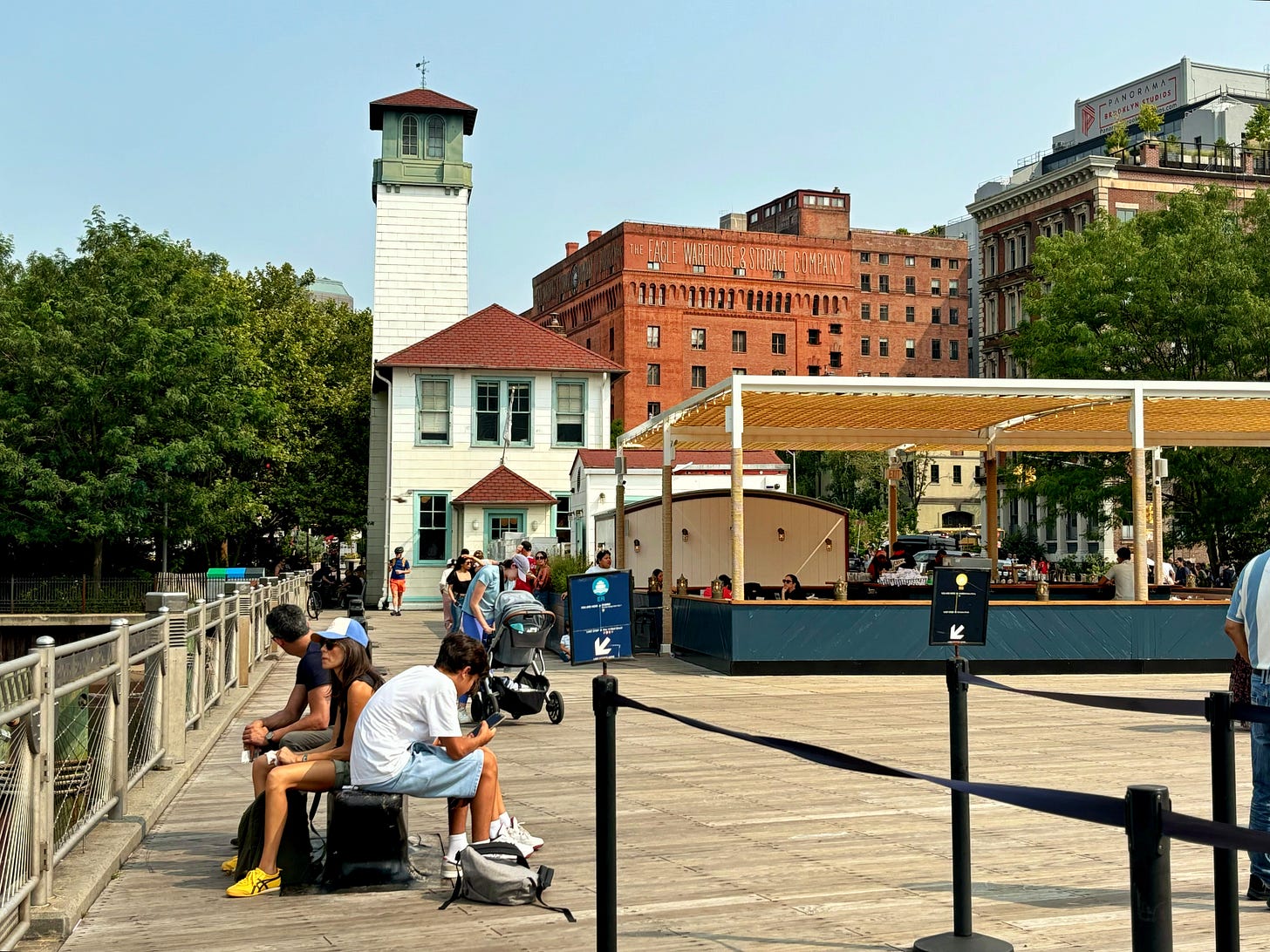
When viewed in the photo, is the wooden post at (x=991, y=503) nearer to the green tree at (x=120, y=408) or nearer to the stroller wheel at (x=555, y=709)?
the stroller wheel at (x=555, y=709)

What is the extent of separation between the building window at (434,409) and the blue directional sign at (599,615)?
→ 32.4 m

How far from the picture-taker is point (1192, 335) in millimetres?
41562

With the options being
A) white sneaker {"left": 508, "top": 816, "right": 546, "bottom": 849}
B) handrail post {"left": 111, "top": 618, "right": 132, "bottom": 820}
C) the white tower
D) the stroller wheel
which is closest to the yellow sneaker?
white sneaker {"left": 508, "top": 816, "right": 546, "bottom": 849}

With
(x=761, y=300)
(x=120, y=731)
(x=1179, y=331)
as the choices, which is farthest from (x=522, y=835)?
(x=761, y=300)

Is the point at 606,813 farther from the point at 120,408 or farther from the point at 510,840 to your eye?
the point at 120,408

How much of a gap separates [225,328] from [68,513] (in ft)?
26.0

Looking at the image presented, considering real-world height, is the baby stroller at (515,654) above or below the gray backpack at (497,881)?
above

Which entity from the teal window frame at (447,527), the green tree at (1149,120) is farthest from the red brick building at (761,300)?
the teal window frame at (447,527)

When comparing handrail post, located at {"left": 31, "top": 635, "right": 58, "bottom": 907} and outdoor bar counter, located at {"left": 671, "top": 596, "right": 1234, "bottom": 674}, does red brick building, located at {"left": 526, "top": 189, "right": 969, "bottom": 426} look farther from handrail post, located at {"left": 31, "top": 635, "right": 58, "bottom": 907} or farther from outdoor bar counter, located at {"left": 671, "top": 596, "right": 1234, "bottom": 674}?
handrail post, located at {"left": 31, "top": 635, "right": 58, "bottom": 907}

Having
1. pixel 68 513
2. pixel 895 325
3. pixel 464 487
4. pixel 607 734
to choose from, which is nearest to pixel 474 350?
pixel 464 487

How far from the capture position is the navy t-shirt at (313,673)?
28.0ft

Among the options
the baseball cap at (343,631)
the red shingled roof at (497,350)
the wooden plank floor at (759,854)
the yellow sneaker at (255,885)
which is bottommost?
the wooden plank floor at (759,854)

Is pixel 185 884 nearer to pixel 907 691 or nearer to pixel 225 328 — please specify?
pixel 907 691

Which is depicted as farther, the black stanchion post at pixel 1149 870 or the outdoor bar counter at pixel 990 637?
the outdoor bar counter at pixel 990 637
